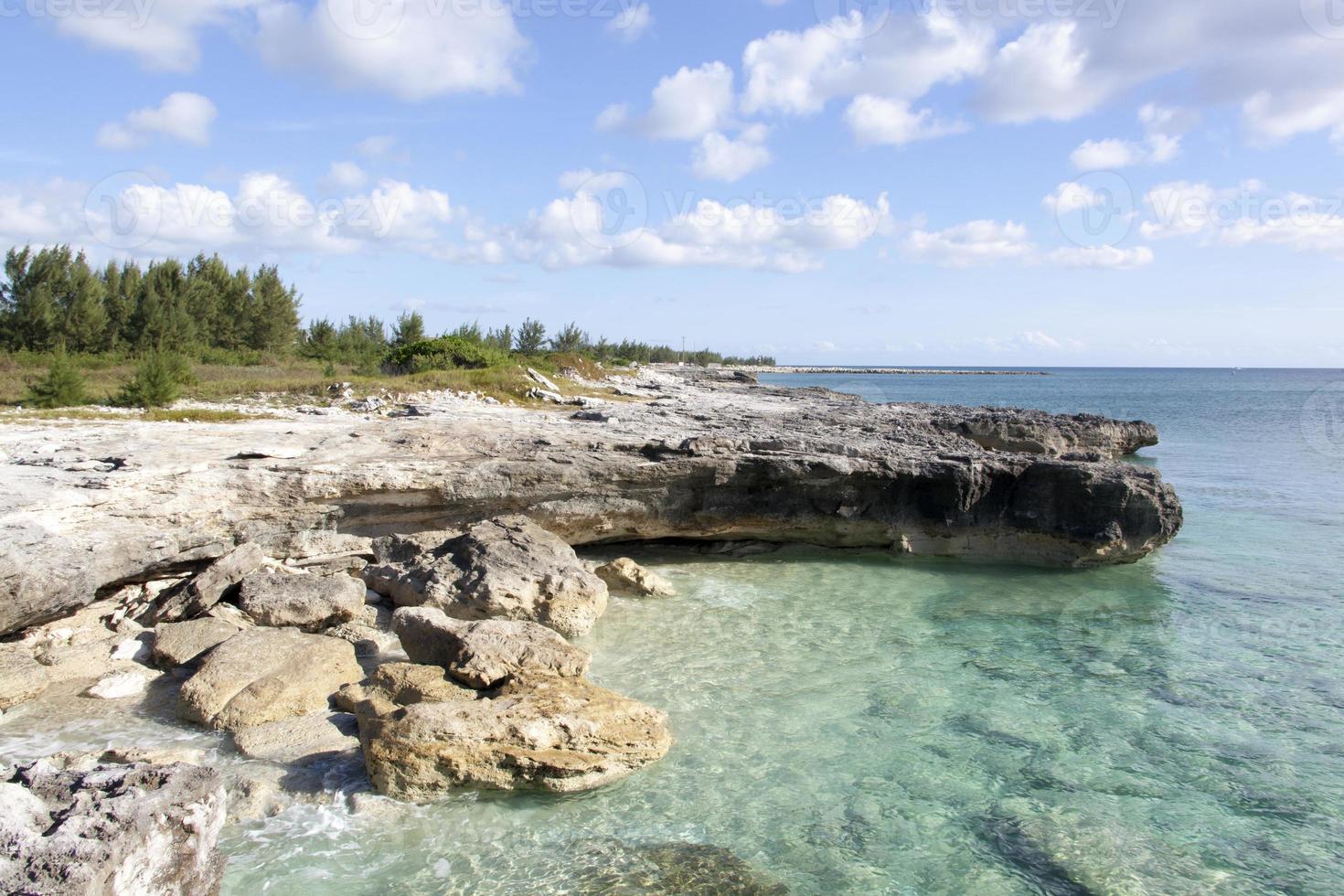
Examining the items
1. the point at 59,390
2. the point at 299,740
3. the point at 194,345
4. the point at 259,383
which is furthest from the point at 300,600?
the point at 194,345

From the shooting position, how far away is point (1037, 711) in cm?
830

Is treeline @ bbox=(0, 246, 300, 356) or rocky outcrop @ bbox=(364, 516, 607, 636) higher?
treeline @ bbox=(0, 246, 300, 356)

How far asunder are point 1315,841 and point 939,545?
7.90 meters

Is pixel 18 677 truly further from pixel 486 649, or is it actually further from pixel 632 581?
pixel 632 581

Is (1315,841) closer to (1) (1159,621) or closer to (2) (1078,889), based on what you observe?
A: (2) (1078,889)

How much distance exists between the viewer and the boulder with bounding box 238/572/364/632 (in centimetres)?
937

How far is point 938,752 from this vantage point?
292 inches

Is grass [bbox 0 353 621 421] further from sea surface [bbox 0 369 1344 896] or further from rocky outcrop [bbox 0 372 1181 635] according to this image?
sea surface [bbox 0 369 1344 896]

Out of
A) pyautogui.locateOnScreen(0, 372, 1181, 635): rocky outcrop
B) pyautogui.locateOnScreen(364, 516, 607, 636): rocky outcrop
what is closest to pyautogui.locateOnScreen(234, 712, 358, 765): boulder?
pyautogui.locateOnScreen(364, 516, 607, 636): rocky outcrop

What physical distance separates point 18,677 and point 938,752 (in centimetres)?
869

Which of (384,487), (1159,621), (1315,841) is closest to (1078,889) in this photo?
(1315,841)

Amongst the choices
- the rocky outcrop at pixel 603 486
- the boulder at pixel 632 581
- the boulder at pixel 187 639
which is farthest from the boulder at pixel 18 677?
the boulder at pixel 632 581

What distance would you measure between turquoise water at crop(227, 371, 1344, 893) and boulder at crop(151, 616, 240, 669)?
10.7ft

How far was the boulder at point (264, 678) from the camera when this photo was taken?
24.0ft
